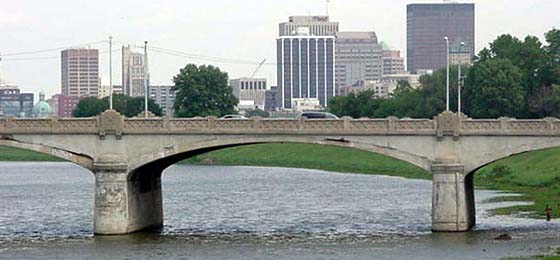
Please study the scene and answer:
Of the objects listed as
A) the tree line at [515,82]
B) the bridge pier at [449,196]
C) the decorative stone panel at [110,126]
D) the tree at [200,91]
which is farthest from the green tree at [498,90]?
the decorative stone panel at [110,126]

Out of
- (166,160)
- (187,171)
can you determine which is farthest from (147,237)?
(187,171)

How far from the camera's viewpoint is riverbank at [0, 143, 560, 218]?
11375cm

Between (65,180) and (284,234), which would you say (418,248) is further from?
(65,180)

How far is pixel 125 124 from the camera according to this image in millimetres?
88062

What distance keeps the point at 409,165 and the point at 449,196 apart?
232 feet

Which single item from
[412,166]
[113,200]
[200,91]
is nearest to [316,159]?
[412,166]

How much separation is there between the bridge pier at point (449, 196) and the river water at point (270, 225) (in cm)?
112

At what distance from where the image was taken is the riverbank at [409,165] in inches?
4478

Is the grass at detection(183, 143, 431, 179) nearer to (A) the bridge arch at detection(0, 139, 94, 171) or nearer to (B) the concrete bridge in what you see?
(B) the concrete bridge

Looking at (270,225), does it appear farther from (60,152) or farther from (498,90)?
(498,90)

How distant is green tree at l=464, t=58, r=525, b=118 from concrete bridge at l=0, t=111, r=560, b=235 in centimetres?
6622

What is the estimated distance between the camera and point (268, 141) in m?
87.2

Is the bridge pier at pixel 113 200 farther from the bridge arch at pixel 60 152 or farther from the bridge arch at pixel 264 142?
the bridge arch at pixel 60 152

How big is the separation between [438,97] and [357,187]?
46475 millimetres
